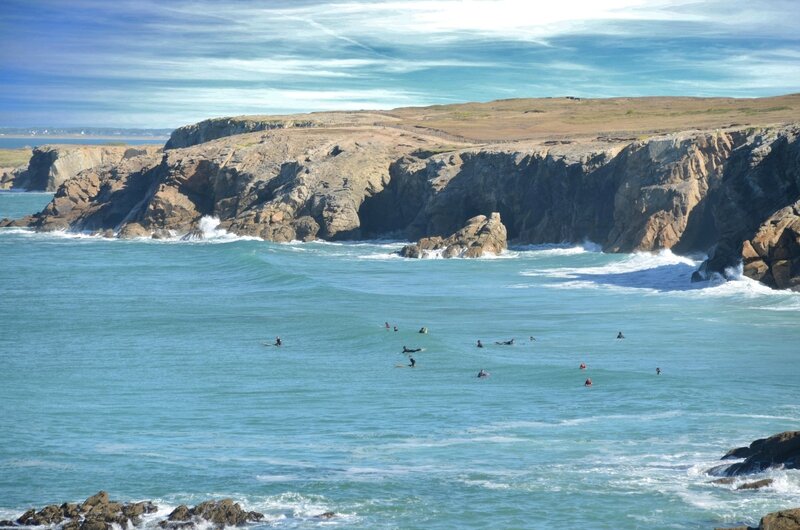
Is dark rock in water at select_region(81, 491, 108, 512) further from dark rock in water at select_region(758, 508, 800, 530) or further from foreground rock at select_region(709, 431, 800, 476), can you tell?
foreground rock at select_region(709, 431, 800, 476)

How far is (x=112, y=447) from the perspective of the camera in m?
32.4

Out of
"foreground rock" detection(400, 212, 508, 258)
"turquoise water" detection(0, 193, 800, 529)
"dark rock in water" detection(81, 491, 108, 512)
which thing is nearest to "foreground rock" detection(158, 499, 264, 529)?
"turquoise water" detection(0, 193, 800, 529)

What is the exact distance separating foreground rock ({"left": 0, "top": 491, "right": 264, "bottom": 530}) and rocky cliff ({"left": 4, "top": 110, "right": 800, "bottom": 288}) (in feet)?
128

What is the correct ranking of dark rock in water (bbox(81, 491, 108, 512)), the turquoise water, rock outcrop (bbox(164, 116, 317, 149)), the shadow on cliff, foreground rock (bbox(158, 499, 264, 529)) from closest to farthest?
foreground rock (bbox(158, 499, 264, 529)) → dark rock in water (bbox(81, 491, 108, 512)) → the turquoise water → the shadow on cliff → rock outcrop (bbox(164, 116, 317, 149))

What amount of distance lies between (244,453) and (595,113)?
355ft

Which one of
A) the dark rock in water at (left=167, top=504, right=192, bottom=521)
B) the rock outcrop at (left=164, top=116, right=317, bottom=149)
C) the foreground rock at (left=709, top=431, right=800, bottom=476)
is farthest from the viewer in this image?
the rock outcrop at (left=164, top=116, right=317, bottom=149)

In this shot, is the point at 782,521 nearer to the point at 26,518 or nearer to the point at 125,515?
the point at 125,515

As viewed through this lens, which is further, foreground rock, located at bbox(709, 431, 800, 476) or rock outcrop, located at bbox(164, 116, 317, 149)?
rock outcrop, located at bbox(164, 116, 317, 149)

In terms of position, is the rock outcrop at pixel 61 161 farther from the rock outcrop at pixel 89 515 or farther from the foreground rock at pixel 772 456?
the foreground rock at pixel 772 456

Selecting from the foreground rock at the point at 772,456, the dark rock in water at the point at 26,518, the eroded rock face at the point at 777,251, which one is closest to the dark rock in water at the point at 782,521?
the foreground rock at the point at 772,456

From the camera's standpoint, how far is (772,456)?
27.8 metres

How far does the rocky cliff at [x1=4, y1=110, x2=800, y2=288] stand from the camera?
216 feet

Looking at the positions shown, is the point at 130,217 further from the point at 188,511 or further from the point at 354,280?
the point at 188,511

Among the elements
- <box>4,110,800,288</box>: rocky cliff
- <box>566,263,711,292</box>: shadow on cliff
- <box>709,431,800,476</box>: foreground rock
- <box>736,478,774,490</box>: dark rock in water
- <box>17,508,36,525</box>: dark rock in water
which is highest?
<box>4,110,800,288</box>: rocky cliff
